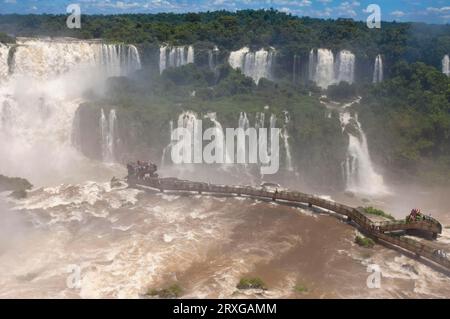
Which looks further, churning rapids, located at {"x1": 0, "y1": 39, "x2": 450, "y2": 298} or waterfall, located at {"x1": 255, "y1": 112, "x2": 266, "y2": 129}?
waterfall, located at {"x1": 255, "y1": 112, "x2": 266, "y2": 129}

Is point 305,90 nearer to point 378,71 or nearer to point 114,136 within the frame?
point 378,71

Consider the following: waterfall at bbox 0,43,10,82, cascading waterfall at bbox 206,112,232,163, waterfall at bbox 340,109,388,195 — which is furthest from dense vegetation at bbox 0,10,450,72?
cascading waterfall at bbox 206,112,232,163

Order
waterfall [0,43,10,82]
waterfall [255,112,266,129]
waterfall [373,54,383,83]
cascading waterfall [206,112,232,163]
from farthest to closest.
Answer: waterfall [373,54,383,83] → waterfall [0,43,10,82] → waterfall [255,112,266,129] → cascading waterfall [206,112,232,163]

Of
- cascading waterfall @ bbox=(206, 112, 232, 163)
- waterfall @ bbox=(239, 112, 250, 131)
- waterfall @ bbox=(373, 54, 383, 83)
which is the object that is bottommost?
cascading waterfall @ bbox=(206, 112, 232, 163)

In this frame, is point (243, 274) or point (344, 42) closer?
point (243, 274)

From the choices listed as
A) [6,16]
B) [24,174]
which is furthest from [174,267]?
[6,16]

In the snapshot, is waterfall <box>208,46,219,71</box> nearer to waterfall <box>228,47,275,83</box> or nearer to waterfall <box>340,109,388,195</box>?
waterfall <box>228,47,275,83</box>

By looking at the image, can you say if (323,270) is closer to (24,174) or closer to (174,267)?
(174,267)

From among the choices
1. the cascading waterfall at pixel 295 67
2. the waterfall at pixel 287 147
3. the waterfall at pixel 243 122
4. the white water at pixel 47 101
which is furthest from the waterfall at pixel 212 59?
the waterfall at pixel 287 147
